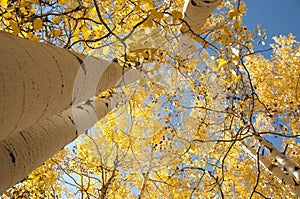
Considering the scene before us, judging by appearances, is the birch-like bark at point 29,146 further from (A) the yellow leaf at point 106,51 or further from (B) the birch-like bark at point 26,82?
(A) the yellow leaf at point 106,51

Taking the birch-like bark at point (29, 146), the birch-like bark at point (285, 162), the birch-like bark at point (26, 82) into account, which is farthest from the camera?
the birch-like bark at point (285, 162)

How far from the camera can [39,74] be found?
775 mm

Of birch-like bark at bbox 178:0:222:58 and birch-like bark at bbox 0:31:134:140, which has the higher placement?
birch-like bark at bbox 178:0:222:58

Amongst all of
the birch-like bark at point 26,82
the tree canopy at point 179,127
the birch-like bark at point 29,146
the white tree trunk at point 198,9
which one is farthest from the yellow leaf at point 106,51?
the birch-like bark at point 26,82

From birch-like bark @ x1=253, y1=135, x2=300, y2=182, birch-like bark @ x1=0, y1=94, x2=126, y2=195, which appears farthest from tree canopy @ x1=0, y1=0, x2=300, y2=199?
birch-like bark @ x1=0, y1=94, x2=126, y2=195

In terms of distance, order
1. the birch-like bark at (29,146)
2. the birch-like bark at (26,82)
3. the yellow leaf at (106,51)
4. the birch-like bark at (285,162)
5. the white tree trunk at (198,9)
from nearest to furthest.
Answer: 1. the birch-like bark at (26,82)
2. the birch-like bark at (29,146)
3. the white tree trunk at (198,9)
4. the birch-like bark at (285,162)
5. the yellow leaf at (106,51)

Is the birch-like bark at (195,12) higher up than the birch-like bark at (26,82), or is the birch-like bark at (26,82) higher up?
the birch-like bark at (195,12)

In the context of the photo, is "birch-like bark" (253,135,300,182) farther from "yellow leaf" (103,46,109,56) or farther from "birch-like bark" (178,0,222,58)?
"yellow leaf" (103,46,109,56)

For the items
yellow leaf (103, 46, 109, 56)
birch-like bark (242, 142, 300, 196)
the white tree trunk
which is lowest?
birch-like bark (242, 142, 300, 196)

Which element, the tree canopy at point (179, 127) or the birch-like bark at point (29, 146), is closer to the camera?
the birch-like bark at point (29, 146)

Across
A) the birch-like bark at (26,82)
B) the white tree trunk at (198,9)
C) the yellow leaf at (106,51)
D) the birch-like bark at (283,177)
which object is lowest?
the birch-like bark at (26,82)

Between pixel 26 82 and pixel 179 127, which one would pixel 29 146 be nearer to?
pixel 26 82

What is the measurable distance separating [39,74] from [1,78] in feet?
0.57

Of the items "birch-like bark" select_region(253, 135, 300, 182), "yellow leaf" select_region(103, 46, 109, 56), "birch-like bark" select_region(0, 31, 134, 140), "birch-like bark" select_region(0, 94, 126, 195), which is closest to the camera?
"birch-like bark" select_region(0, 31, 134, 140)
